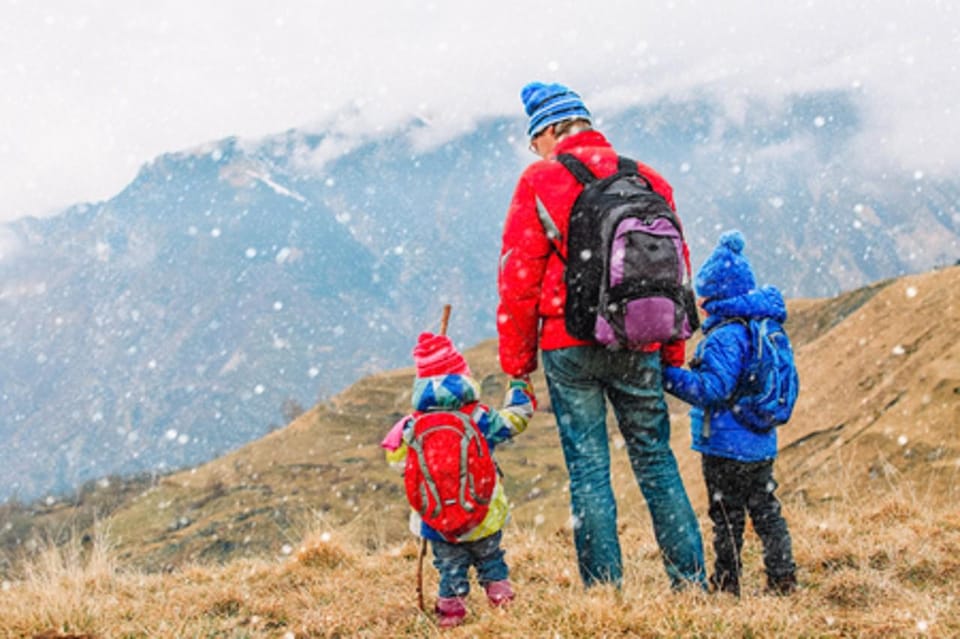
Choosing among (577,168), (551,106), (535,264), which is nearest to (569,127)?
(551,106)

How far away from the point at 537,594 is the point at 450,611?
522 mm

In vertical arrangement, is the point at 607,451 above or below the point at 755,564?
above

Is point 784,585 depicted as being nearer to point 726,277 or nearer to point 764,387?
point 764,387

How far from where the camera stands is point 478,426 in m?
3.79

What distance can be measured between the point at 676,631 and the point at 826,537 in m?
2.73

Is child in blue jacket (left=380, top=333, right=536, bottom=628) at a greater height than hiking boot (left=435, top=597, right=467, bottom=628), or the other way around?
child in blue jacket (left=380, top=333, right=536, bottom=628)

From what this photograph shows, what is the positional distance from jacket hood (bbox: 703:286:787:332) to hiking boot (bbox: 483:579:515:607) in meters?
1.73

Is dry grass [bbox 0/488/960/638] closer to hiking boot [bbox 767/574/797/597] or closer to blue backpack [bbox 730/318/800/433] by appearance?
hiking boot [bbox 767/574/797/597]

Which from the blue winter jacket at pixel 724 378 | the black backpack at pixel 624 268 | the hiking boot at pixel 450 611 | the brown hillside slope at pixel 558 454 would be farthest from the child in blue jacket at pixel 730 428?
the brown hillside slope at pixel 558 454

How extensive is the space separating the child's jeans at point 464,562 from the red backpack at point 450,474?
12 cm

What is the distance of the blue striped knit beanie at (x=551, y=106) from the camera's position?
3629mm

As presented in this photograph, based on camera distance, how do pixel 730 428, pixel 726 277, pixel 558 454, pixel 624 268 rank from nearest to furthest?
pixel 624 268, pixel 730 428, pixel 726 277, pixel 558 454

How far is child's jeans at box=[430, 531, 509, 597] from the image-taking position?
376 centimetres

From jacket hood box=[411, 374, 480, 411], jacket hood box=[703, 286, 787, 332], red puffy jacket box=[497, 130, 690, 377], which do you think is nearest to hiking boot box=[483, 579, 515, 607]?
jacket hood box=[411, 374, 480, 411]
